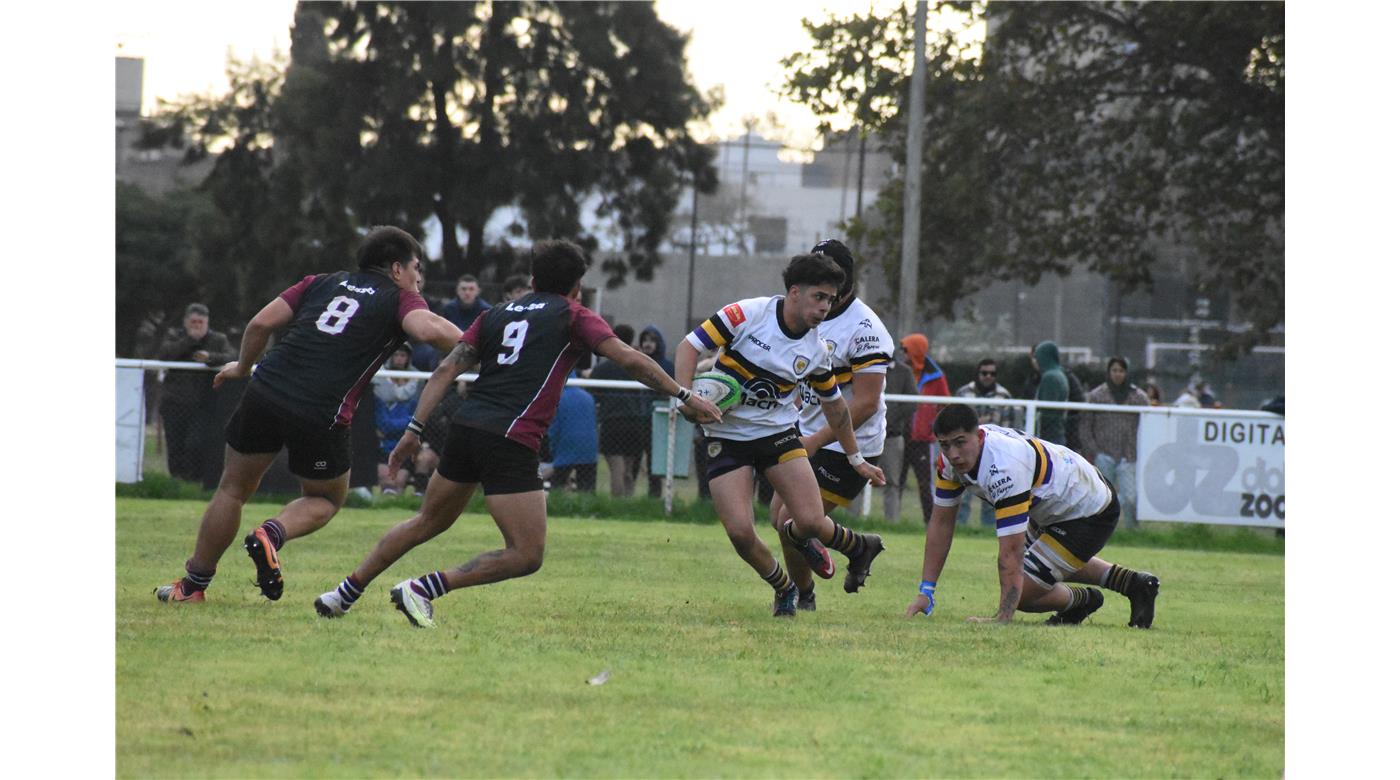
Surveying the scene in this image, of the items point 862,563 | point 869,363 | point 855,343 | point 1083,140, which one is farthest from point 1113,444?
point 1083,140

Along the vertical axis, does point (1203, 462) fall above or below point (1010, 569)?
below

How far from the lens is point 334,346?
26.0 ft

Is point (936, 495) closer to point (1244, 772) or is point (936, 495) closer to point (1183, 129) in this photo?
point (1244, 772)

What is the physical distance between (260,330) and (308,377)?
30 centimetres

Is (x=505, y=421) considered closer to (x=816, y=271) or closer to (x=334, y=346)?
(x=334, y=346)

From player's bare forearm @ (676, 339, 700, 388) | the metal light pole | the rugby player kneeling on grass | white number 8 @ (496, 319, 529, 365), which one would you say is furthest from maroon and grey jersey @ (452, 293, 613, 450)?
the metal light pole

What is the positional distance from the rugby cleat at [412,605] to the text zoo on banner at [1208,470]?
10.2 meters

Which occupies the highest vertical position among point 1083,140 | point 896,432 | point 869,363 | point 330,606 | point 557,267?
point 1083,140

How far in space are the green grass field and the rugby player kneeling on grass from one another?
0.23 m

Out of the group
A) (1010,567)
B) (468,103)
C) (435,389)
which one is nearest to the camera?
(435,389)

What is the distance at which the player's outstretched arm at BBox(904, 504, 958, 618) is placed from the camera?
29.2ft

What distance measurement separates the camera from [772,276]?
35562mm

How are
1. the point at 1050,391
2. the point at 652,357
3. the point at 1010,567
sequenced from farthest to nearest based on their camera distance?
the point at 652,357, the point at 1050,391, the point at 1010,567

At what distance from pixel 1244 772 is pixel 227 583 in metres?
5.67
